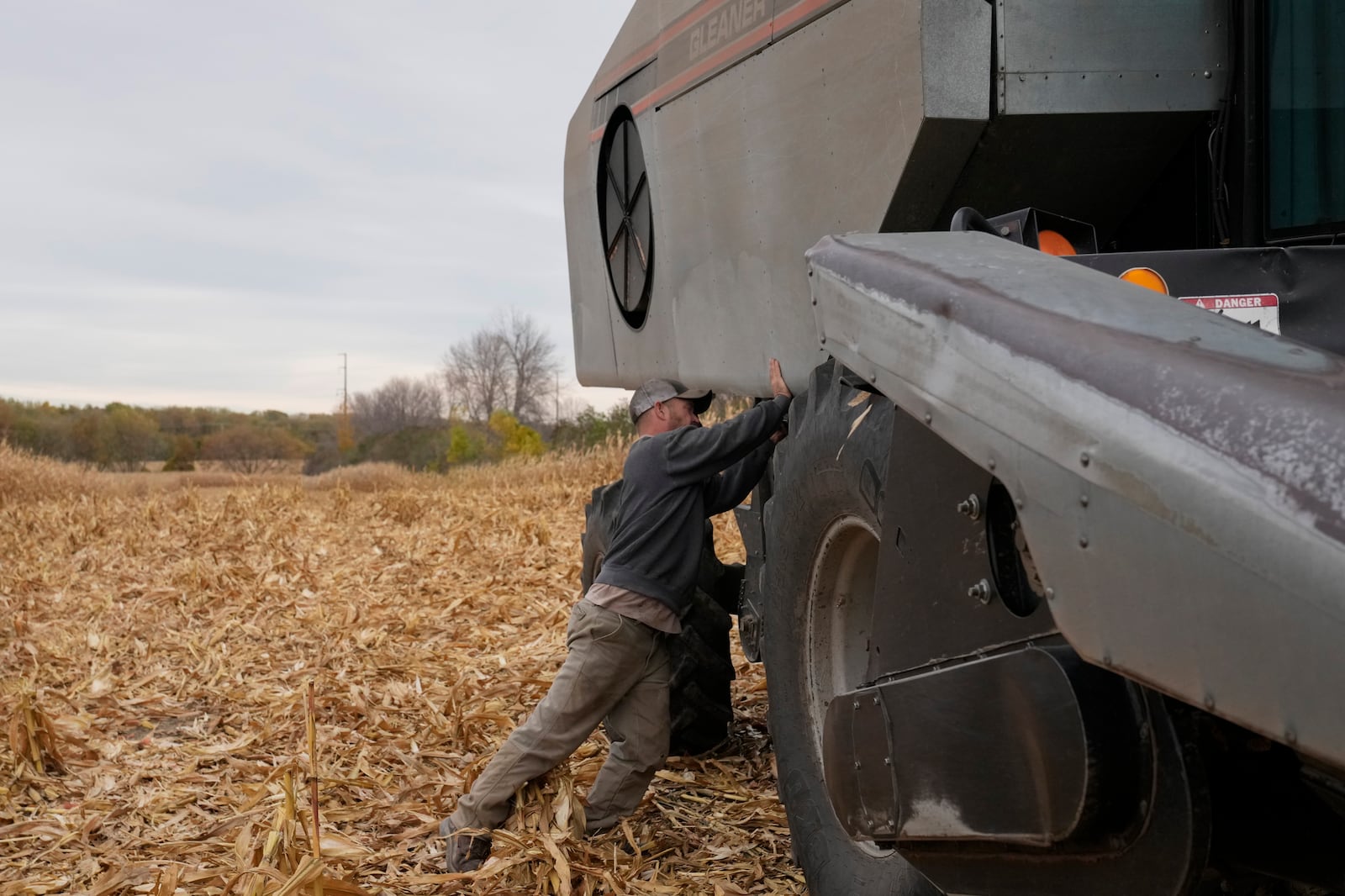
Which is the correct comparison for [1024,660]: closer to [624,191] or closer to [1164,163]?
[1164,163]

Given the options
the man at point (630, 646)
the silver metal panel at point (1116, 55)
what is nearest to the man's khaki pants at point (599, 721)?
the man at point (630, 646)

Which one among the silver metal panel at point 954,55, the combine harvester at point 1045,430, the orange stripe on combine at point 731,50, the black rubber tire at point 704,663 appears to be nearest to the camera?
the combine harvester at point 1045,430

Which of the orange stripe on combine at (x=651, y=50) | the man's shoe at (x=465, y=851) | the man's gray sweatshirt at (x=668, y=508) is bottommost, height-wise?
the man's shoe at (x=465, y=851)

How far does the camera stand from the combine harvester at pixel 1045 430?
167 centimetres

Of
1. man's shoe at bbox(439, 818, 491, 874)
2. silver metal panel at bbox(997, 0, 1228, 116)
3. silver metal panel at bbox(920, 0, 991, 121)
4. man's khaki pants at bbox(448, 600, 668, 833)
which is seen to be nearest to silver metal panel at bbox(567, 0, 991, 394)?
silver metal panel at bbox(920, 0, 991, 121)

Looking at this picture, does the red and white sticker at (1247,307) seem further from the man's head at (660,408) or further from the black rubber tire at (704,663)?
the black rubber tire at (704,663)

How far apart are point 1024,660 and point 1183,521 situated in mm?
575

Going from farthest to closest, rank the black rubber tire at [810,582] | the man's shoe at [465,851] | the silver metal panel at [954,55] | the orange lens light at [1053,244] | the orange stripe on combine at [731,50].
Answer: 1. the man's shoe at [465,851]
2. the orange stripe on combine at [731,50]
3. the silver metal panel at [954,55]
4. the orange lens light at [1053,244]
5. the black rubber tire at [810,582]

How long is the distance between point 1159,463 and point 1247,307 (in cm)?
129

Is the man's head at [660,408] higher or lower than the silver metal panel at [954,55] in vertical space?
lower

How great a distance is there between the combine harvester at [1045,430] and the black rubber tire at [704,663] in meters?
0.93

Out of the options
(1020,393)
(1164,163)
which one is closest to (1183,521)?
(1020,393)

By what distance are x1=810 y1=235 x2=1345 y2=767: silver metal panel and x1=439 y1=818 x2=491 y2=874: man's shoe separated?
2760 millimetres

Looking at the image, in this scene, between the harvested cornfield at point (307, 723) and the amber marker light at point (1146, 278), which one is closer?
the amber marker light at point (1146, 278)
